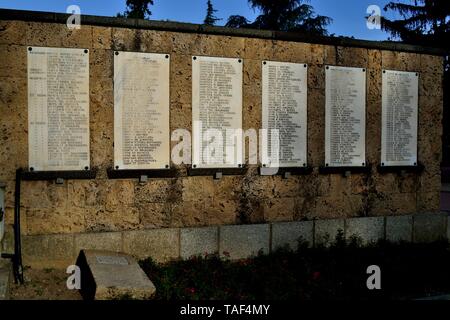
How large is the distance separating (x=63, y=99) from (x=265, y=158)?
115 inches

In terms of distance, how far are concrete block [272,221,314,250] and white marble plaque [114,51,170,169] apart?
1.94 metres

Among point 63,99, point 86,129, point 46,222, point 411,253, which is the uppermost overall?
point 63,99

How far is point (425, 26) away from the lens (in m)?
23.6

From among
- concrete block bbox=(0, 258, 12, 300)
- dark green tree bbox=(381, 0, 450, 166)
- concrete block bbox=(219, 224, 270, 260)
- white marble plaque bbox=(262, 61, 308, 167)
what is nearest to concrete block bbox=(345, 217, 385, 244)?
white marble plaque bbox=(262, 61, 308, 167)

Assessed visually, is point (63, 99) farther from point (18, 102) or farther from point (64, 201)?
point (64, 201)

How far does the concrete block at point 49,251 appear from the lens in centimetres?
594

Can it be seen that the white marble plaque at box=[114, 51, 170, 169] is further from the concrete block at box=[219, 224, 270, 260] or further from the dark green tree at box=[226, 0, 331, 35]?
the dark green tree at box=[226, 0, 331, 35]

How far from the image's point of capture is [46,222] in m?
6.06

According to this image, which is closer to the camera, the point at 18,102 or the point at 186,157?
the point at 18,102

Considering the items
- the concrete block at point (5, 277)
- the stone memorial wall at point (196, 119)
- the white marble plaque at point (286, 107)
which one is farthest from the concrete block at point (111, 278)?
the white marble plaque at point (286, 107)

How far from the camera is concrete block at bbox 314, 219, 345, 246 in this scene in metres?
7.29

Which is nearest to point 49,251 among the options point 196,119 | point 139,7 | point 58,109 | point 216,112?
point 58,109

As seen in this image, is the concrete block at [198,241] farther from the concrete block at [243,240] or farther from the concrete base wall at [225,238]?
the concrete block at [243,240]
